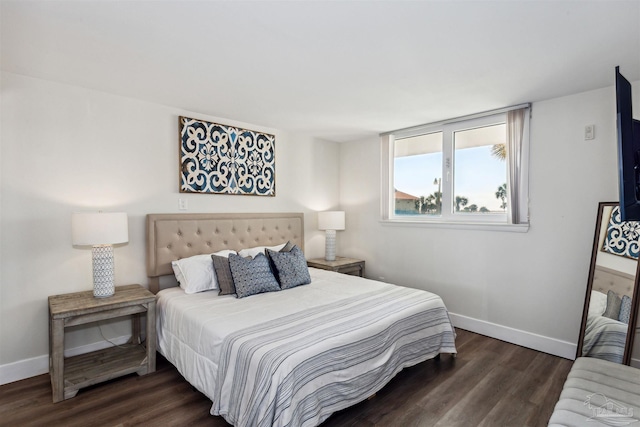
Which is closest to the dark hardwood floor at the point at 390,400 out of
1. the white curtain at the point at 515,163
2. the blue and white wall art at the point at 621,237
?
the blue and white wall art at the point at 621,237

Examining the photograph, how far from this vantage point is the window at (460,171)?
123 inches

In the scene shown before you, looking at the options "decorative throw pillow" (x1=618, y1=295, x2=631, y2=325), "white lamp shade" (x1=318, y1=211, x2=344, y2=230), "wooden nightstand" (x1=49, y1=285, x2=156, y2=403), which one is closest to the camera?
"wooden nightstand" (x1=49, y1=285, x2=156, y2=403)

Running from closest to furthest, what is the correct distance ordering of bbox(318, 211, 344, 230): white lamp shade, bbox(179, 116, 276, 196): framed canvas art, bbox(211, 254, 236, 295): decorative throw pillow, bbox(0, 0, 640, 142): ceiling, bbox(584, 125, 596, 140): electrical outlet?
bbox(0, 0, 640, 142): ceiling, bbox(584, 125, 596, 140): electrical outlet, bbox(211, 254, 236, 295): decorative throw pillow, bbox(179, 116, 276, 196): framed canvas art, bbox(318, 211, 344, 230): white lamp shade

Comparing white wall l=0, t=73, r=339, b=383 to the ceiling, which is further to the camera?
white wall l=0, t=73, r=339, b=383

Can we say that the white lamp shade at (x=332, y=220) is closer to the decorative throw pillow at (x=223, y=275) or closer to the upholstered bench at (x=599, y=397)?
the decorative throw pillow at (x=223, y=275)

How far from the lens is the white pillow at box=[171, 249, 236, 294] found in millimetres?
2881

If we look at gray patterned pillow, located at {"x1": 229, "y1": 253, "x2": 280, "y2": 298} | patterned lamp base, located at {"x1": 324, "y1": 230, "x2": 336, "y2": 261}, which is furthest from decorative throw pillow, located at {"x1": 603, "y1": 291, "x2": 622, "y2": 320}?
patterned lamp base, located at {"x1": 324, "y1": 230, "x2": 336, "y2": 261}

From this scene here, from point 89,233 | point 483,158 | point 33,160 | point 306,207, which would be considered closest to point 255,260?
point 89,233

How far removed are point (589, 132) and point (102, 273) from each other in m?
4.12

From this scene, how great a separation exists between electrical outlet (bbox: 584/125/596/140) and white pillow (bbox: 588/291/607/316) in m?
1.28

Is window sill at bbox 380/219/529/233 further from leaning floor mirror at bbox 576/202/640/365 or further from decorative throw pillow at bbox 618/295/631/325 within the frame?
decorative throw pillow at bbox 618/295/631/325

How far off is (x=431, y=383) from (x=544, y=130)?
8.02ft

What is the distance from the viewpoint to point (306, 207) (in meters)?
4.45

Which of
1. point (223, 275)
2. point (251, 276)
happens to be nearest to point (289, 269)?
point (251, 276)
